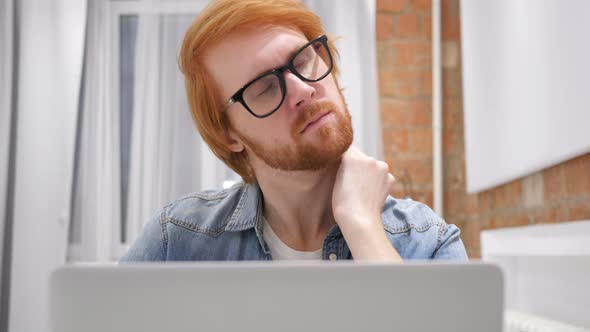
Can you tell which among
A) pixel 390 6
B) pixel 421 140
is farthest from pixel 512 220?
pixel 390 6

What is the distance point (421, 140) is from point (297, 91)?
1.80 meters

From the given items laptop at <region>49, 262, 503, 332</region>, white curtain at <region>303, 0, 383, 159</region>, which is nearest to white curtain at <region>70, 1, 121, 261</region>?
white curtain at <region>303, 0, 383, 159</region>

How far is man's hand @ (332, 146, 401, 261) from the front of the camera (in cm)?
105

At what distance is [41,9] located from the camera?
9.26 feet

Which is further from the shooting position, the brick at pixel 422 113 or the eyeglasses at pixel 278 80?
the brick at pixel 422 113

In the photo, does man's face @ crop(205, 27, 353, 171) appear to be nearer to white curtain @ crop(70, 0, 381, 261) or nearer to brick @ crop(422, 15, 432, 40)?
white curtain @ crop(70, 0, 381, 261)

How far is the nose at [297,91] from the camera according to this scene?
122 cm

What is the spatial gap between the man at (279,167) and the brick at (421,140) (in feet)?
5.31

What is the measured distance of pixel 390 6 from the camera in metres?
2.97

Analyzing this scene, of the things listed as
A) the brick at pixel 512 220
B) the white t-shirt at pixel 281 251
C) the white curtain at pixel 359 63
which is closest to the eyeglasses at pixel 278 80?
the white t-shirt at pixel 281 251

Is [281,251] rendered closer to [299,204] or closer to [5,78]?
[299,204]

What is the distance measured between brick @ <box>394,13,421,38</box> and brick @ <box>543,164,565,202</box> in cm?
125

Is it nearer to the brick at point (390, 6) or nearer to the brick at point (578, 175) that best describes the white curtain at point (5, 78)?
the brick at point (390, 6)


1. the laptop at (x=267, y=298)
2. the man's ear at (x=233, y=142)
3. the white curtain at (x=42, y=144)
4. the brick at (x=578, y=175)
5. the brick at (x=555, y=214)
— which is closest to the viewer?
the laptop at (x=267, y=298)
